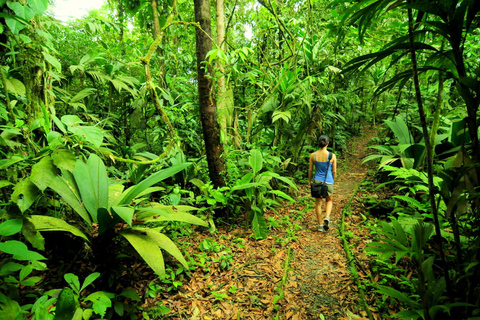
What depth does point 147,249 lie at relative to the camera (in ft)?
5.91

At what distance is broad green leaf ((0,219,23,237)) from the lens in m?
1.34

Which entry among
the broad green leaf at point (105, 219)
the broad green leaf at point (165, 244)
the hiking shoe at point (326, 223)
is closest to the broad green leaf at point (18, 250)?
the broad green leaf at point (105, 219)

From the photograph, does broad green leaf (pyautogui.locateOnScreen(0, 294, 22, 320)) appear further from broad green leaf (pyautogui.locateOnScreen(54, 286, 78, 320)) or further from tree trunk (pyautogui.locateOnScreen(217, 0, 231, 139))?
tree trunk (pyautogui.locateOnScreen(217, 0, 231, 139))

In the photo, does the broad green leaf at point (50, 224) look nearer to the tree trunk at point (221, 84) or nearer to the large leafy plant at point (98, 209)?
the large leafy plant at point (98, 209)

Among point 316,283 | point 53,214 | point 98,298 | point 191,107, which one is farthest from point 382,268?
point 191,107

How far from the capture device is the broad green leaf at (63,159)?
1725 mm

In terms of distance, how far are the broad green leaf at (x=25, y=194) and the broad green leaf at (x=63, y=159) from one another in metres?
0.20

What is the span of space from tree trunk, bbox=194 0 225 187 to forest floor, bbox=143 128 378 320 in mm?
880

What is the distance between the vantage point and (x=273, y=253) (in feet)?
9.79

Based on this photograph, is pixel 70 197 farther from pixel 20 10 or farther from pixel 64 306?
pixel 20 10

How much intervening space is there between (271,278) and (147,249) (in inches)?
54.6

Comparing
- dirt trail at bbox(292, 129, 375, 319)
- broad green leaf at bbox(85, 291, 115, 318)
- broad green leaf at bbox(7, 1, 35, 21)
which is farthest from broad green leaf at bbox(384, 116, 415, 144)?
broad green leaf at bbox(7, 1, 35, 21)

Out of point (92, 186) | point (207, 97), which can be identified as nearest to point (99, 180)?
point (92, 186)

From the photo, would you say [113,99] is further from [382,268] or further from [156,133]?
[382,268]
